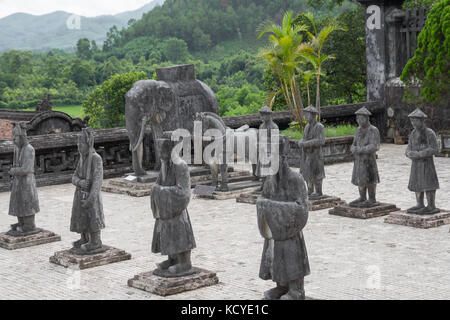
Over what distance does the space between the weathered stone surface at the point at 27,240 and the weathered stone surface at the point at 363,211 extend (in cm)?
434

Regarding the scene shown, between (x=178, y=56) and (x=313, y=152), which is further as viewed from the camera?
(x=178, y=56)

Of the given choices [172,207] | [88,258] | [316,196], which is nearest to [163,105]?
[316,196]

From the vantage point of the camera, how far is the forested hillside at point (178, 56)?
1802 inches

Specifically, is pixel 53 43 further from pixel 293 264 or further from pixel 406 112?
pixel 293 264

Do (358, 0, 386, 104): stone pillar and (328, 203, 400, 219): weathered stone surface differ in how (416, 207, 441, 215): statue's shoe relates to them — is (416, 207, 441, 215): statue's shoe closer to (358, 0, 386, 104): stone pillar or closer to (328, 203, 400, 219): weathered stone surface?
(328, 203, 400, 219): weathered stone surface

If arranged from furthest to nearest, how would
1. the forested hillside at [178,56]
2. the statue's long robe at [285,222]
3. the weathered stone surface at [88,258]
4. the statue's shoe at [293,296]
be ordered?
the forested hillside at [178,56] < the weathered stone surface at [88,258] < the statue's shoe at [293,296] < the statue's long robe at [285,222]

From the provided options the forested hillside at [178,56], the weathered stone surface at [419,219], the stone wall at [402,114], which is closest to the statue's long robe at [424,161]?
the weathered stone surface at [419,219]

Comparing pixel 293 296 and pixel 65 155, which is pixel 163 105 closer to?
pixel 65 155

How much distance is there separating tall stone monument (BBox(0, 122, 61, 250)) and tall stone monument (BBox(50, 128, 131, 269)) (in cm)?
126

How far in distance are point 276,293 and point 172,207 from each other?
1.64 metres

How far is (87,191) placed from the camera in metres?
9.50

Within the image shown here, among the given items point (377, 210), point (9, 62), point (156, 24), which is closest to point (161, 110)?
point (377, 210)

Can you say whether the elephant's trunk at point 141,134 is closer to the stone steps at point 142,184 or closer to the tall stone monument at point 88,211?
the stone steps at point 142,184

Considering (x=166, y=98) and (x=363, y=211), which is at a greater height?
(x=166, y=98)
